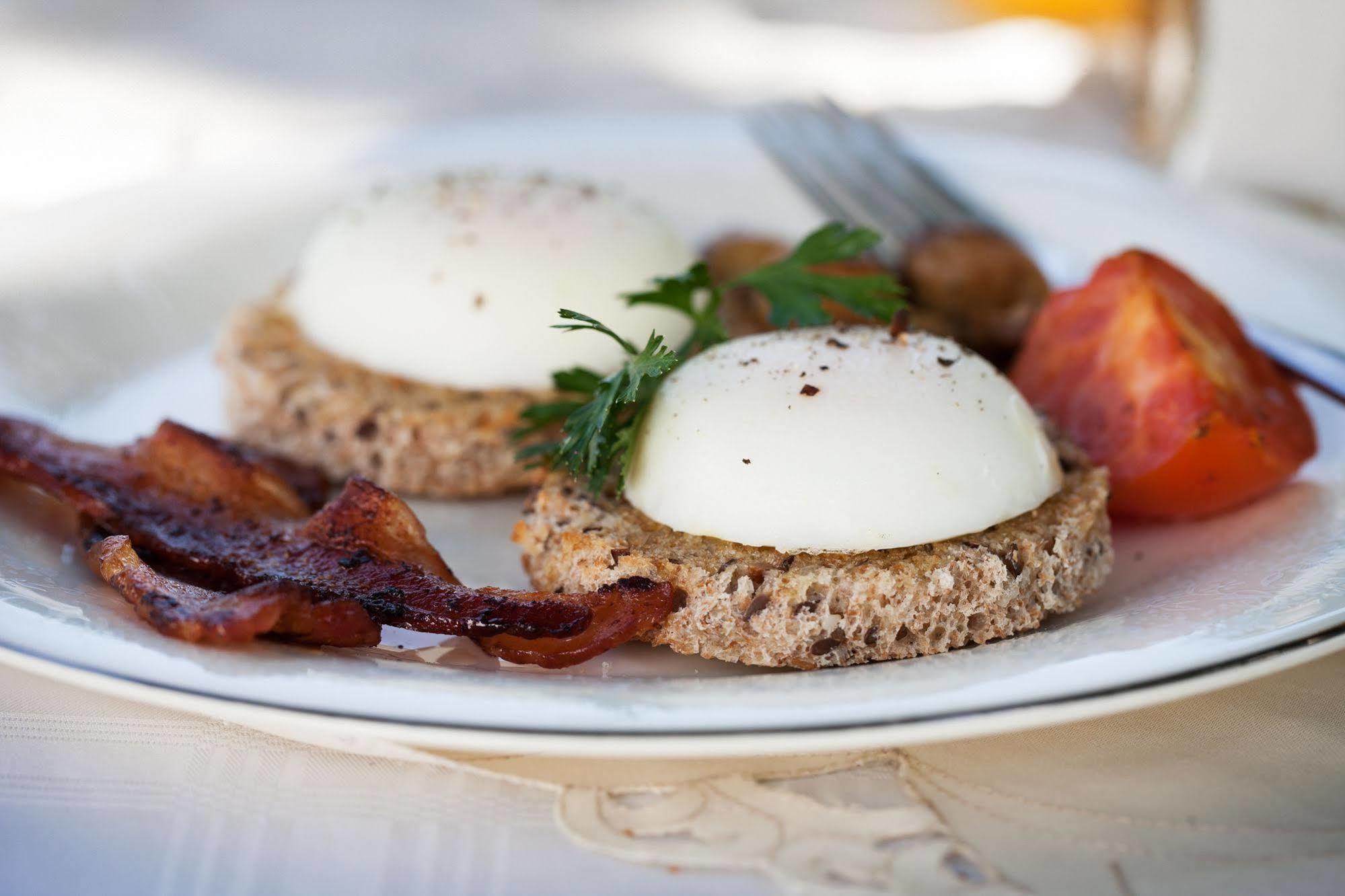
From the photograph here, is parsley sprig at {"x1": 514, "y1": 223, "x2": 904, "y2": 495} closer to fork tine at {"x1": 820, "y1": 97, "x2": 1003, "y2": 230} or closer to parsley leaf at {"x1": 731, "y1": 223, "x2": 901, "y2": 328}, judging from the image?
parsley leaf at {"x1": 731, "y1": 223, "x2": 901, "y2": 328}

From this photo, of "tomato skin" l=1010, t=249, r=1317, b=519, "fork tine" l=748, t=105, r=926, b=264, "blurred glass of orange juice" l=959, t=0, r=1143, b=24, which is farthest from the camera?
"blurred glass of orange juice" l=959, t=0, r=1143, b=24

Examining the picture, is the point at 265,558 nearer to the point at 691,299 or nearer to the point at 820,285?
the point at 691,299

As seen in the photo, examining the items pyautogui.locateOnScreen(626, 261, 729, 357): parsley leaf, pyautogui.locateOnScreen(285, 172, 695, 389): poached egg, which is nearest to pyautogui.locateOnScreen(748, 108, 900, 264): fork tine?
pyautogui.locateOnScreen(285, 172, 695, 389): poached egg

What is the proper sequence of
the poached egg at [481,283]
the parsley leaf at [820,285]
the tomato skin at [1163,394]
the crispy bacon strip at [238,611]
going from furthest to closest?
the poached egg at [481,283], the parsley leaf at [820,285], the tomato skin at [1163,394], the crispy bacon strip at [238,611]

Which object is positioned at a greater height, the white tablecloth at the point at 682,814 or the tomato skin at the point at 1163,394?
the tomato skin at the point at 1163,394

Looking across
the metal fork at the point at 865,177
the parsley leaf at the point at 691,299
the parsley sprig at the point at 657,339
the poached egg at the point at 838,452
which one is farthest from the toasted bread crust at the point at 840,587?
the metal fork at the point at 865,177

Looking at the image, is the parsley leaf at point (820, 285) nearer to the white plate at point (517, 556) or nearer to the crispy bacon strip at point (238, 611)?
the white plate at point (517, 556)
